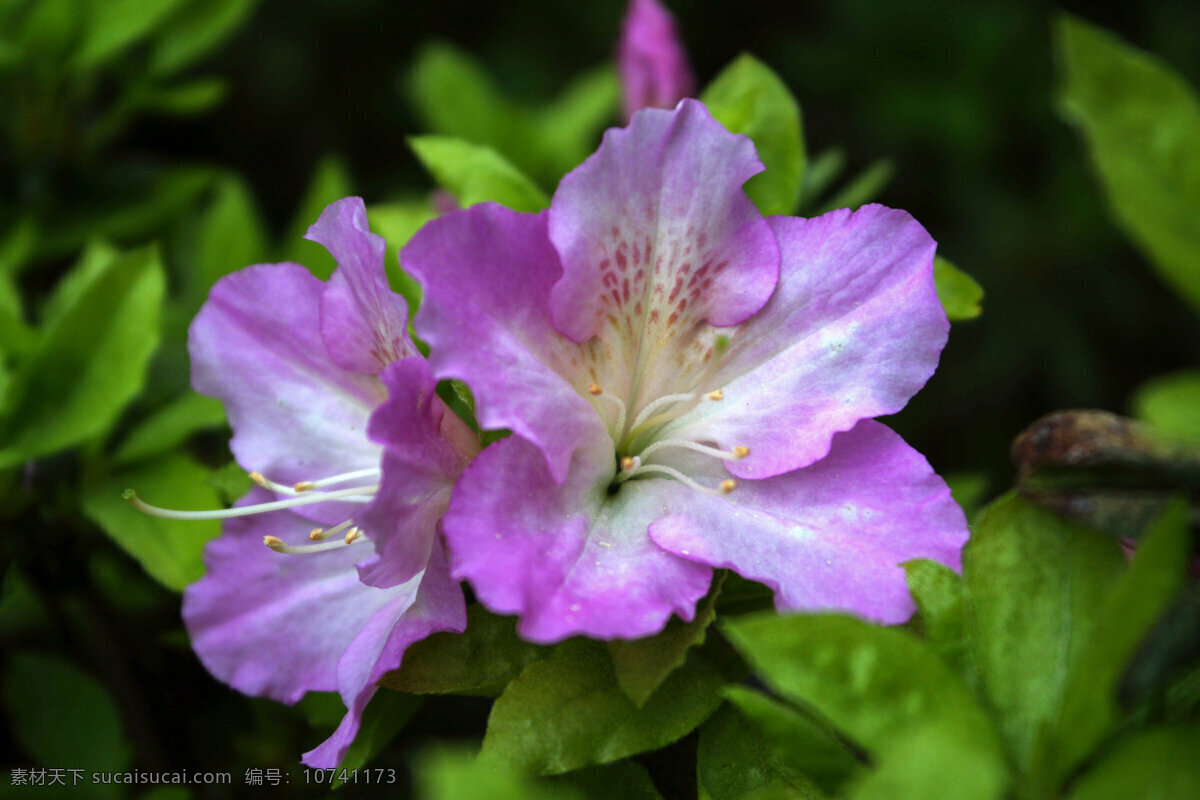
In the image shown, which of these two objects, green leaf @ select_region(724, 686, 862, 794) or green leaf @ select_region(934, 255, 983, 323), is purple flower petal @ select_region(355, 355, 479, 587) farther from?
green leaf @ select_region(934, 255, 983, 323)

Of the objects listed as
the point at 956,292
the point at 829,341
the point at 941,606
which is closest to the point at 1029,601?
the point at 941,606

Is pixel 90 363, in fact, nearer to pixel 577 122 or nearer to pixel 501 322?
pixel 501 322

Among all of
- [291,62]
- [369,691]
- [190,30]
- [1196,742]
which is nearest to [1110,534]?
[1196,742]

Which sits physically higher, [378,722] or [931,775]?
[931,775]

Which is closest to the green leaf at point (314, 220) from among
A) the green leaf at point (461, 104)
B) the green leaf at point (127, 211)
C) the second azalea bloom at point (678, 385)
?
the green leaf at point (127, 211)

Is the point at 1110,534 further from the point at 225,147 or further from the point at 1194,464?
the point at 225,147

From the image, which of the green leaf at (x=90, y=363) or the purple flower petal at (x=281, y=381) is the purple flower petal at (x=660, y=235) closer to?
the purple flower petal at (x=281, y=381)

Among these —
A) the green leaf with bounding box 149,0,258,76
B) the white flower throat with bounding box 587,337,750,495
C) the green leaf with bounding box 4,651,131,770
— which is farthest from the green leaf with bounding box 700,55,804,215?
the green leaf with bounding box 4,651,131,770
